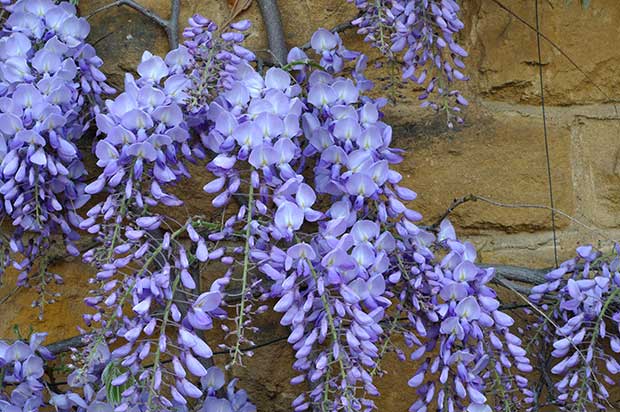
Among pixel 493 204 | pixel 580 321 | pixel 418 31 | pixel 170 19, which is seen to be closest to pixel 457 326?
pixel 580 321

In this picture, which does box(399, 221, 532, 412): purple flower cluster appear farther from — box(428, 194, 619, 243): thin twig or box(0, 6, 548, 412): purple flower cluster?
box(428, 194, 619, 243): thin twig

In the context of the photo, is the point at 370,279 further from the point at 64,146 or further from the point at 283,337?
the point at 64,146

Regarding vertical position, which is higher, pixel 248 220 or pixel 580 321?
pixel 248 220

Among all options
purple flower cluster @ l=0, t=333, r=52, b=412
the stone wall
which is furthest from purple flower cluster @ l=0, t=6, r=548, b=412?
the stone wall

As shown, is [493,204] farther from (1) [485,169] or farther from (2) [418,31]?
(2) [418,31]

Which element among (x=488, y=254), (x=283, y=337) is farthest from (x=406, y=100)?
(x=283, y=337)
